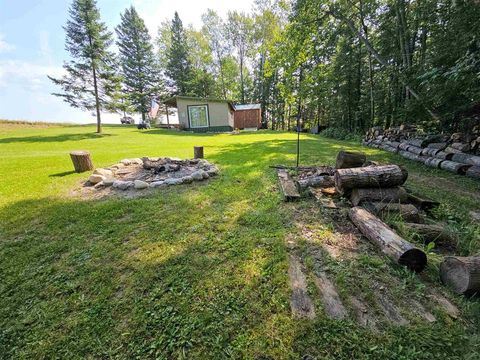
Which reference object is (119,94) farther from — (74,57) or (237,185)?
(237,185)

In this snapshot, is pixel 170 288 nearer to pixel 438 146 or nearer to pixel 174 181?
pixel 174 181

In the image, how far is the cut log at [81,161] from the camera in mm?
5398

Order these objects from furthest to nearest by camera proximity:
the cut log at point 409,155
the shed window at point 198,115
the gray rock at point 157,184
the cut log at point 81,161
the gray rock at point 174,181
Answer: the shed window at point 198,115 < the cut log at point 409,155 < the cut log at point 81,161 < the gray rock at point 174,181 < the gray rock at point 157,184

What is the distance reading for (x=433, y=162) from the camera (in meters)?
5.91

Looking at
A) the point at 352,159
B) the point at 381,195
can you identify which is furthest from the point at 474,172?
the point at 381,195

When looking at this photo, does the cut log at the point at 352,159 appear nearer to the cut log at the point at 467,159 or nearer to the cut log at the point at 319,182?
the cut log at the point at 319,182

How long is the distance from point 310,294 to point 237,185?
2911 mm

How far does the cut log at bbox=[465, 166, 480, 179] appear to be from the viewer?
4695 mm

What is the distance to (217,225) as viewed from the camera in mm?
2865

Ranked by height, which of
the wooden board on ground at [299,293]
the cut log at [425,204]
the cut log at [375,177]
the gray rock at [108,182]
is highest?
the cut log at [375,177]

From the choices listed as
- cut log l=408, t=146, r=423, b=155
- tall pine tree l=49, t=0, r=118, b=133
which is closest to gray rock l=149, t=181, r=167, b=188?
cut log l=408, t=146, r=423, b=155

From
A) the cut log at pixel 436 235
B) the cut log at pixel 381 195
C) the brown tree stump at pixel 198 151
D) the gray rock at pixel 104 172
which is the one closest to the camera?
the cut log at pixel 436 235

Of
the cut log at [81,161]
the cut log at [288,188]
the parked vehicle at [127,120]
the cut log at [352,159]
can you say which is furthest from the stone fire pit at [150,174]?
the parked vehicle at [127,120]

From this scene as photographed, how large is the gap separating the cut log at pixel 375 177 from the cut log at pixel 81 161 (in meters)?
5.98
